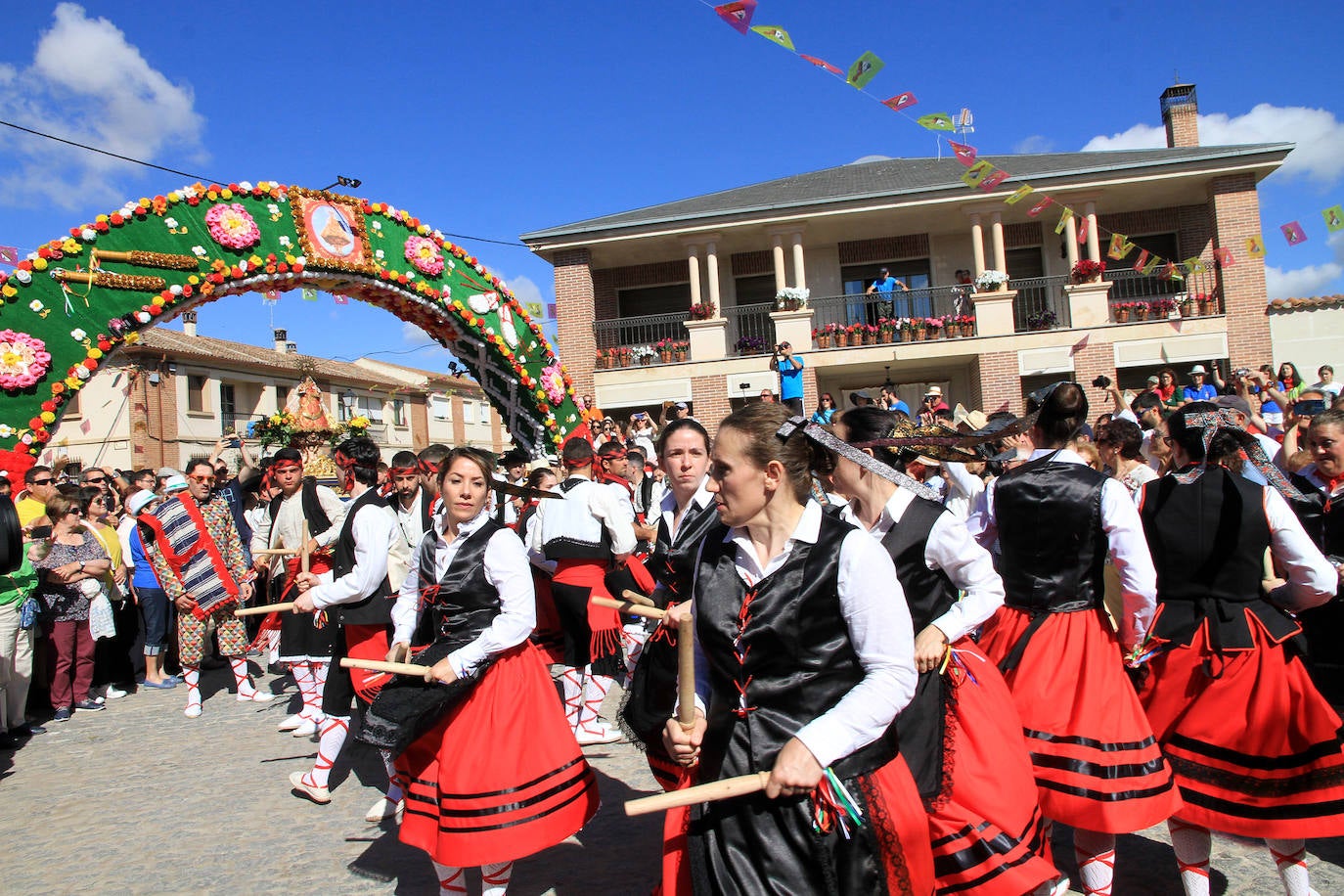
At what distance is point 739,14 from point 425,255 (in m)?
3.80

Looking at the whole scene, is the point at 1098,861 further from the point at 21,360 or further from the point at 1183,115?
the point at 1183,115

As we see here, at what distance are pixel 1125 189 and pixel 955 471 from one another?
54.5 feet

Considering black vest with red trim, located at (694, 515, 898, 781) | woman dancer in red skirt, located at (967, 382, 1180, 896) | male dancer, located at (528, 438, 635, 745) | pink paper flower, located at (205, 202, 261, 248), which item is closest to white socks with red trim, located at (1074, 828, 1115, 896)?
woman dancer in red skirt, located at (967, 382, 1180, 896)

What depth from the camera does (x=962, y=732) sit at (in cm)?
289

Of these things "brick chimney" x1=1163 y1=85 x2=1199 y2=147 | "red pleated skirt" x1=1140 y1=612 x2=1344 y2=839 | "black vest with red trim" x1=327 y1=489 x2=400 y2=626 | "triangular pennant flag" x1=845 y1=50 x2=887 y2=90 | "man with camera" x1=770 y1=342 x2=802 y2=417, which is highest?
"brick chimney" x1=1163 y1=85 x2=1199 y2=147

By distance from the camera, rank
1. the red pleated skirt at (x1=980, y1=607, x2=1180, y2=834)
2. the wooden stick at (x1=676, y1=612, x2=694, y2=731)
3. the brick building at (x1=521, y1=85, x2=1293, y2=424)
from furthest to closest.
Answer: the brick building at (x1=521, y1=85, x2=1293, y2=424) → the red pleated skirt at (x1=980, y1=607, x2=1180, y2=834) → the wooden stick at (x1=676, y1=612, x2=694, y2=731)

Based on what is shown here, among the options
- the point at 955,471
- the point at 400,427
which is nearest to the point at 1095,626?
the point at 955,471

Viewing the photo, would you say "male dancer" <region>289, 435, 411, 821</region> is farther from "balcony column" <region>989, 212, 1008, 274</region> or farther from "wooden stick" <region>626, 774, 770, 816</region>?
"balcony column" <region>989, 212, 1008, 274</region>

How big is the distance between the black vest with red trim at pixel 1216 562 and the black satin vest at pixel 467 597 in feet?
8.74

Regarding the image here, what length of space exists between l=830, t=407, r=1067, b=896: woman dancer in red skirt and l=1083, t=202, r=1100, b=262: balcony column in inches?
696

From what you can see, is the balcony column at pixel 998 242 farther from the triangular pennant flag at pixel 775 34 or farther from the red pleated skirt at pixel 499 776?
the red pleated skirt at pixel 499 776

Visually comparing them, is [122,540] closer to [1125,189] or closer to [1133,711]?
[1133,711]

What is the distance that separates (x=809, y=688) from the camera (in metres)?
2.18

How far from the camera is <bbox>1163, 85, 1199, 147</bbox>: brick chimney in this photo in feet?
72.7
